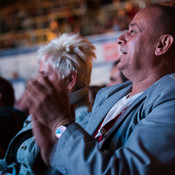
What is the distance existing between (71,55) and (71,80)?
0.14 metres

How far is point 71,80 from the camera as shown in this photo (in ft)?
4.48

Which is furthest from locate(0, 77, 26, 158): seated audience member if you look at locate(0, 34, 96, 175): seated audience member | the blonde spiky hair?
the blonde spiky hair

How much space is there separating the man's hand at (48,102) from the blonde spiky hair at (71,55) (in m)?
0.62

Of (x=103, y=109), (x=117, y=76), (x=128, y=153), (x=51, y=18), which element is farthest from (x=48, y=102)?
(x=51, y=18)

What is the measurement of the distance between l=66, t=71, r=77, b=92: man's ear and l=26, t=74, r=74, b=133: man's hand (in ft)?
2.03

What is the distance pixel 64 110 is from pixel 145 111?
0.91ft

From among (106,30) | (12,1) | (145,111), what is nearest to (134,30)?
(145,111)

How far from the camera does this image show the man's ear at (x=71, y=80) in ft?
4.45

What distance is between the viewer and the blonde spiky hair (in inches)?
52.9

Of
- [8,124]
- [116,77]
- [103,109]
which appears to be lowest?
[8,124]

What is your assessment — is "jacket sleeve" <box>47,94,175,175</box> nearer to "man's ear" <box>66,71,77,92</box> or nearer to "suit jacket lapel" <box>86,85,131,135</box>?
"suit jacket lapel" <box>86,85,131,135</box>

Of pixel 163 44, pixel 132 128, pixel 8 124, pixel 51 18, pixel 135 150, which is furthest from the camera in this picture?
pixel 51 18

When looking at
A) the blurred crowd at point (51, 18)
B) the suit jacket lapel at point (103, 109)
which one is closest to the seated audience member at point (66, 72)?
the suit jacket lapel at point (103, 109)

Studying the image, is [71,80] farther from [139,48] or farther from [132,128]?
[132,128]
